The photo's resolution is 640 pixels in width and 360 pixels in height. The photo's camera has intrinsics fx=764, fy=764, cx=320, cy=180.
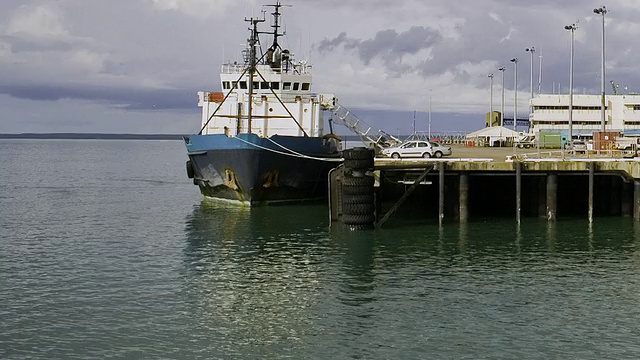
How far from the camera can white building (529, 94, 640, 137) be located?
403ft

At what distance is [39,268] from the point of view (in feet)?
89.8

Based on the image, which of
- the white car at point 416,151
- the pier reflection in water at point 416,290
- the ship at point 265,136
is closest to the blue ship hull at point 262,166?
the ship at point 265,136

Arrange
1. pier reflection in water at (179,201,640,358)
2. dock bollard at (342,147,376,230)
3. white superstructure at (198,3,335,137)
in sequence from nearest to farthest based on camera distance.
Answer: pier reflection in water at (179,201,640,358)
dock bollard at (342,147,376,230)
white superstructure at (198,3,335,137)

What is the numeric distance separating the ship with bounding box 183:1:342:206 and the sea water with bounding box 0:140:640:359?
13.8 feet

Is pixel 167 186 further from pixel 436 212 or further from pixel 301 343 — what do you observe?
pixel 301 343

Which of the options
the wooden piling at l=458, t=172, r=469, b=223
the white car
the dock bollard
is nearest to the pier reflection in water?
the wooden piling at l=458, t=172, r=469, b=223

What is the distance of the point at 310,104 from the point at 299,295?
2751cm

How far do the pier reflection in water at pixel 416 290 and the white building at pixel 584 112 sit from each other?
91915 mm

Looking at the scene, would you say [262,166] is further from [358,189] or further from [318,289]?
[318,289]

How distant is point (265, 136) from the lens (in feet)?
159

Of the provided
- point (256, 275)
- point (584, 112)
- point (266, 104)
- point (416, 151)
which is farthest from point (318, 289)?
point (584, 112)

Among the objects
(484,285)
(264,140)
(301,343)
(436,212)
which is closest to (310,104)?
(264,140)

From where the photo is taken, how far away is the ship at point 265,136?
4397cm

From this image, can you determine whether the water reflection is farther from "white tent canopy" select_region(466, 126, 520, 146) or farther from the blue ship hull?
"white tent canopy" select_region(466, 126, 520, 146)
